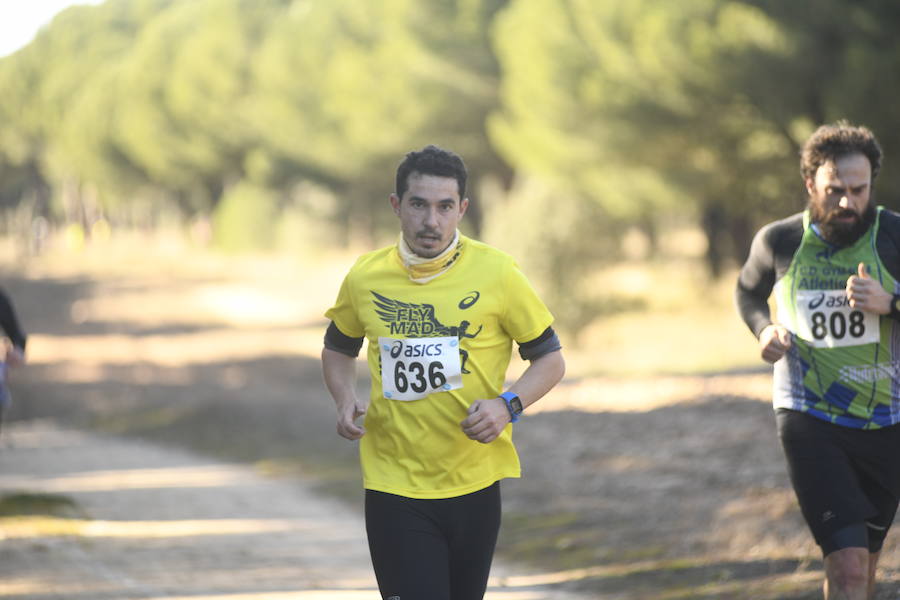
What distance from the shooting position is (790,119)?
19.7 m

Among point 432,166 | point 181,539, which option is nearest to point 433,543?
point 432,166

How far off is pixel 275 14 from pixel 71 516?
45438 millimetres

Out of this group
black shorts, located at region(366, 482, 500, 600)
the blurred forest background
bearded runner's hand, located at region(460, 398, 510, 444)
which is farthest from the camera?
the blurred forest background

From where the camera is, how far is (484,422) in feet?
12.9

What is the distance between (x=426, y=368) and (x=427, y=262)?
33 cm

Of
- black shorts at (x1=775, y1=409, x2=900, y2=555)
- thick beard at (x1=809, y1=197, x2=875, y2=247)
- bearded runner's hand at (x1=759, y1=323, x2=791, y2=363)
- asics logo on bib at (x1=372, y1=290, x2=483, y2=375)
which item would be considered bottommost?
black shorts at (x1=775, y1=409, x2=900, y2=555)

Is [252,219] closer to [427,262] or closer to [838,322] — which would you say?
[838,322]

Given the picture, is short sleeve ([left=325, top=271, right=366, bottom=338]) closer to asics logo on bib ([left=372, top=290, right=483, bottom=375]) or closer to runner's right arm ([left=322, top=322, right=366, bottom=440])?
runner's right arm ([left=322, top=322, right=366, bottom=440])

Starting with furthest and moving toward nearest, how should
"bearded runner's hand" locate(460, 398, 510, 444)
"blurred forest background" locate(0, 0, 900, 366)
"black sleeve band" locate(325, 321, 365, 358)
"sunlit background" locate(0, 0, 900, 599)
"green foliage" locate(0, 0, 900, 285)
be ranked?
"blurred forest background" locate(0, 0, 900, 366), "green foliage" locate(0, 0, 900, 285), "sunlit background" locate(0, 0, 900, 599), "black sleeve band" locate(325, 321, 365, 358), "bearded runner's hand" locate(460, 398, 510, 444)

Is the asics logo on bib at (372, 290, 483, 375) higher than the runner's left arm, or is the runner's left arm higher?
the asics logo on bib at (372, 290, 483, 375)

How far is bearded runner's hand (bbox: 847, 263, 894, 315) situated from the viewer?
4527 mm

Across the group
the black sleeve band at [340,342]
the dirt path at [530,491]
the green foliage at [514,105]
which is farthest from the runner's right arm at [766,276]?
the green foliage at [514,105]

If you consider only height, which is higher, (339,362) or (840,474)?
(339,362)

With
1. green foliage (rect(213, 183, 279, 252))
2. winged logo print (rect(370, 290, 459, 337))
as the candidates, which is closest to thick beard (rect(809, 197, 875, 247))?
winged logo print (rect(370, 290, 459, 337))
